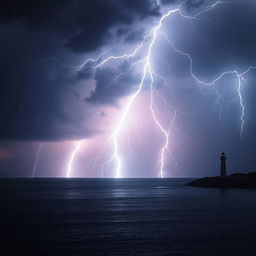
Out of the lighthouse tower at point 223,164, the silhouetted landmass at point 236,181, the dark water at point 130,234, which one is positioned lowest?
the dark water at point 130,234

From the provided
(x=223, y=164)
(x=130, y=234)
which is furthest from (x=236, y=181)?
(x=130, y=234)

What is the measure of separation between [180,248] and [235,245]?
218cm

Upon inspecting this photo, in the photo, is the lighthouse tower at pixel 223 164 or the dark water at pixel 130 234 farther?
the lighthouse tower at pixel 223 164

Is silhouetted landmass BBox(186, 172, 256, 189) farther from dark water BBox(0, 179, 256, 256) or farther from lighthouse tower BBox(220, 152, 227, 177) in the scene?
dark water BBox(0, 179, 256, 256)

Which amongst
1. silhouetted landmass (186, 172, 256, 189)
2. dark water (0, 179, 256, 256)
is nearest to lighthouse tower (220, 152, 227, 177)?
silhouetted landmass (186, 172, 256, 189)

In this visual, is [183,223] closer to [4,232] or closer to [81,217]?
[81,217]

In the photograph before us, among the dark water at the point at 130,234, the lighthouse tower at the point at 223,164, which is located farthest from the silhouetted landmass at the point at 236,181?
the dark water at the point at 130,234

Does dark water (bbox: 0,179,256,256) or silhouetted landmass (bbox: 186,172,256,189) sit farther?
silhouetted landmass (bbox: 186,172,256,189)

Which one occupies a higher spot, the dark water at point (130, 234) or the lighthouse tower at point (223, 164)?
the lighthouse tower at point (223, 164)

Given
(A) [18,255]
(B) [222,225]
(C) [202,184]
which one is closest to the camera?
(A) [18,255]

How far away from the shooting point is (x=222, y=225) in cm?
2098

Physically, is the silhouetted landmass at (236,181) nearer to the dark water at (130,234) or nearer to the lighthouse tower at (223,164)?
the lighthouse tower at (223,164)

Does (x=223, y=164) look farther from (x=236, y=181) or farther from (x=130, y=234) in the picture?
(x=130, y=234)

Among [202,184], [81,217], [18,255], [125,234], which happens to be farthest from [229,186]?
[18,255]
